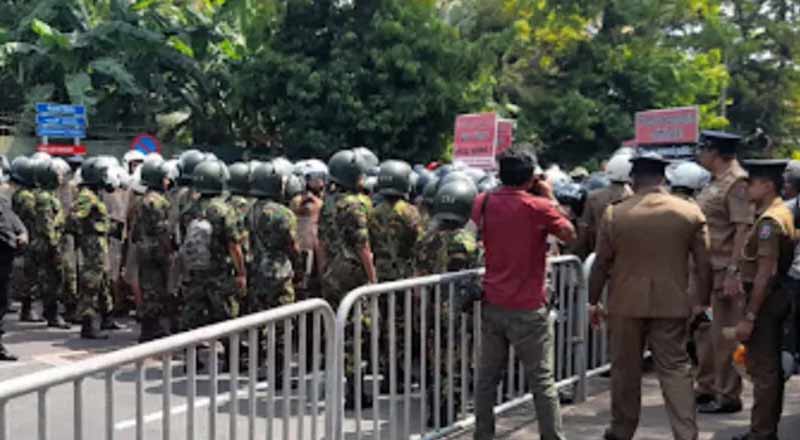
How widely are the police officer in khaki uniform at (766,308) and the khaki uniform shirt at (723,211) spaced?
1.46 feet

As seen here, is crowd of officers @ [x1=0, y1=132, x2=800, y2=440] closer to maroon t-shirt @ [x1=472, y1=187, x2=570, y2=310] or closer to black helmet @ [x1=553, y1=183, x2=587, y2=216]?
black helmet @ [x1=553, y1=183, x2=587, y2=216]

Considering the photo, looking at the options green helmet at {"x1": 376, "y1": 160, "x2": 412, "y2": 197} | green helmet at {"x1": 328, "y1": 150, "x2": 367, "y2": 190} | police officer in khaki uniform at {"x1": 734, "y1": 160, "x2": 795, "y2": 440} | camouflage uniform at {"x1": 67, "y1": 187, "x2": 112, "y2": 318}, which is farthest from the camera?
camouflage uniform at {"x1": 67, "y1": 187, "x2": 112, "y2": 318}

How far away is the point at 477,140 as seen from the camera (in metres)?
10.1

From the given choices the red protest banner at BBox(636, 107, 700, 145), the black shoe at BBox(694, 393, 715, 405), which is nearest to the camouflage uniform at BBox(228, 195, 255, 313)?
the black shoe at BBox(694, 393, 715, 405)

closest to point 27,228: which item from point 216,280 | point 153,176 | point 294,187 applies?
point 153,176

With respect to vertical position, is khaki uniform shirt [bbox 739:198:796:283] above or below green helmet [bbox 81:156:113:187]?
below

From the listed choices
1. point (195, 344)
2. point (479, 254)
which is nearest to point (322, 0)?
point (479, 254)

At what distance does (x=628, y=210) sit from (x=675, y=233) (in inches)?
11.4

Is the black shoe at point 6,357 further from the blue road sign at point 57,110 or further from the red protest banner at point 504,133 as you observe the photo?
the blue road sign at point 57,110

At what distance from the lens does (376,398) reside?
5.09 meters

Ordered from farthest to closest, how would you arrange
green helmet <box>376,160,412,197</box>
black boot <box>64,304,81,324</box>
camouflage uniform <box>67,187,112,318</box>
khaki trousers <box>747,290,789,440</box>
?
black boot <box>64,304,81,324</box>, camouflage uniform <box>67,187,112,318</box>, green helmet <box>376,160,412,197</box>, khaki trousers <box>747,290,789,440</box>

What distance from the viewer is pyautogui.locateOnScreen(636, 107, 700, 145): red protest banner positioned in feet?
32.4

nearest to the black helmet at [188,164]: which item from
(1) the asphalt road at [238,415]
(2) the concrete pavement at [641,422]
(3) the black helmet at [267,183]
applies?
(3) the black helmet at [267,183]

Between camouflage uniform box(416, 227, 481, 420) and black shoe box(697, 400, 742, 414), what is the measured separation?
1.91 metres
